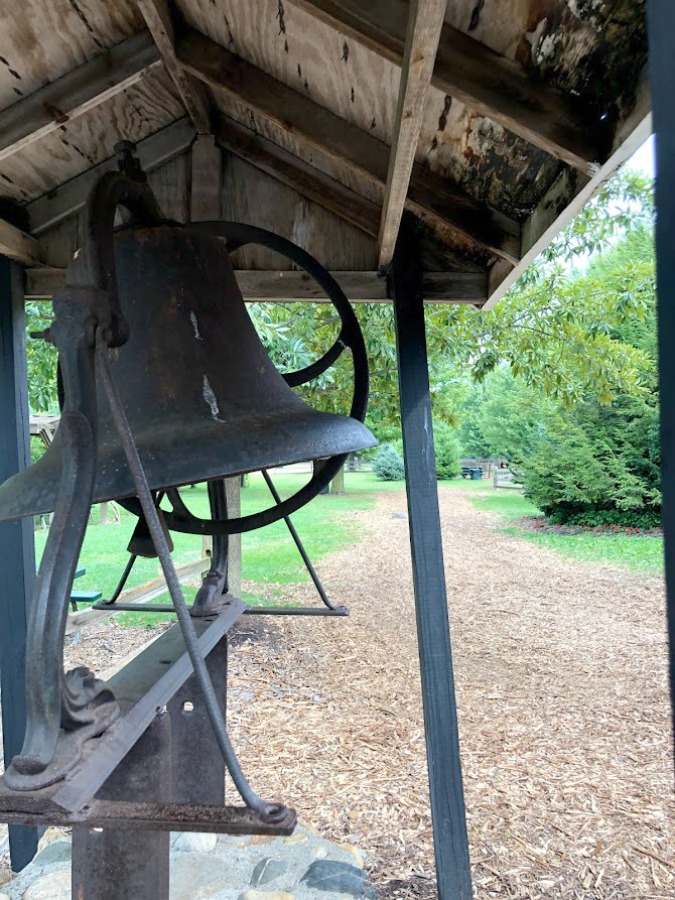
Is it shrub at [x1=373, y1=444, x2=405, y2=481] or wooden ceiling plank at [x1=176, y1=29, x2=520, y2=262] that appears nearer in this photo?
wooden ceiling plank at [x1=176, y1=29, x2=520, y2=262]

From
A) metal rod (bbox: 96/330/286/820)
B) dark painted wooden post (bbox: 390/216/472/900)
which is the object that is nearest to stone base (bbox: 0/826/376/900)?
dark painted wooden post (bbox: 390/216/472/900)

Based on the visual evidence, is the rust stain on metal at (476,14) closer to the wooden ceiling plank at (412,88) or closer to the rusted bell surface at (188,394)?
the wooden ceiling plank at (412,88)

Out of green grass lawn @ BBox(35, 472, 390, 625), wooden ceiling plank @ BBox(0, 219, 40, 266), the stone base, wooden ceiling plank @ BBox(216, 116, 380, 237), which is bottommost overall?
green grass lawn @ BBox(35, 472, 390, 625)

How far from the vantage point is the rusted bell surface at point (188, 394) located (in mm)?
982

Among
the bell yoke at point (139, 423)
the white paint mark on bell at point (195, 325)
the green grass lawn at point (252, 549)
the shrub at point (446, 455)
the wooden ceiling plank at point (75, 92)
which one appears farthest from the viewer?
the shrub at point (446, 455)

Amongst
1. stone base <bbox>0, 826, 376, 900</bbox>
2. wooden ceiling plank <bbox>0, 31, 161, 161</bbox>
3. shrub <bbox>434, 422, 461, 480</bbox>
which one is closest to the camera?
wooden ceiling plank <bbox>0, 31, 161, 161</bbox>

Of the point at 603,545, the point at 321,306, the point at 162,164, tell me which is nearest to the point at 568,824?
the point at 162,164

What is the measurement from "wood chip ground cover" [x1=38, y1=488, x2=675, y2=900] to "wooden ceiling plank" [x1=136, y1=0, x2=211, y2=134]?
8.71ft

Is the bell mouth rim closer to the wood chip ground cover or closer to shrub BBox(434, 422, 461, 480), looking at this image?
the wood chip ground cover

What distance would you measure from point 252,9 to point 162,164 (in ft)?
2.76

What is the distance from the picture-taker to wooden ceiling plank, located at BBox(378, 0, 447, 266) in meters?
0.92

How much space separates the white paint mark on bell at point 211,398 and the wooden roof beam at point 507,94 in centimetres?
68

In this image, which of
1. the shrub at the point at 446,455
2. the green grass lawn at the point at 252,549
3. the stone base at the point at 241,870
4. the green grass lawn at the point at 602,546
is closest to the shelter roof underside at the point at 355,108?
the stone base at the point at 241,870

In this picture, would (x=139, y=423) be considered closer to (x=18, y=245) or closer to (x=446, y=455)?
(x=18, y=245)
